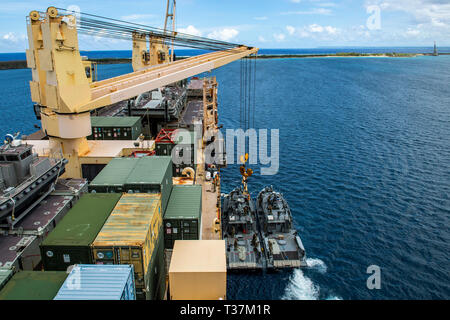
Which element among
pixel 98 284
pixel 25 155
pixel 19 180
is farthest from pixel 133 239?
pixel 25 155

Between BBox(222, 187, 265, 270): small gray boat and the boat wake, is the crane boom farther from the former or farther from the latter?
the boat wake

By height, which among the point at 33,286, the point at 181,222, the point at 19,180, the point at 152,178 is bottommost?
the point at 181,222

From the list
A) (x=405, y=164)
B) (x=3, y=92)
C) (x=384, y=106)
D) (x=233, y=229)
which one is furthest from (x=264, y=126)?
(x=3, y=92)

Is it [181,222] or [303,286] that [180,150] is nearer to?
[181,222]

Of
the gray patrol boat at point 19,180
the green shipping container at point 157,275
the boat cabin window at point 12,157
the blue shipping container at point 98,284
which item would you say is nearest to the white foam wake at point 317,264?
the green shipping container at point 157,275

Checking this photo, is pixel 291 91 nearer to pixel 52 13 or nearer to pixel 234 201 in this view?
pixel 234 201

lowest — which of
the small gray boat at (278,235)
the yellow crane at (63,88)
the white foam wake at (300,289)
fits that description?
the white foam wake at (300,289)

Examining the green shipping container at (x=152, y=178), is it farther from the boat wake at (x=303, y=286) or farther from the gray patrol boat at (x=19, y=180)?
the boat wake at (x=303, y=286)
